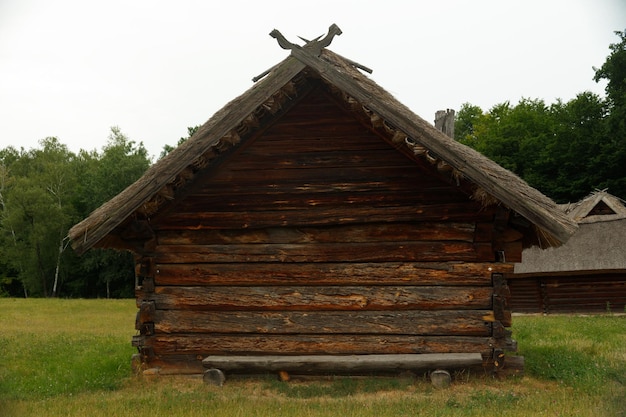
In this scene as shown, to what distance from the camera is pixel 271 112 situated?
9047 millimetres

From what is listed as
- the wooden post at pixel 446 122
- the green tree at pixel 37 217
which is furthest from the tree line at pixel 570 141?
the green tree at pixel 37 217

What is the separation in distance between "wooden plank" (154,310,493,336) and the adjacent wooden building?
20.6m

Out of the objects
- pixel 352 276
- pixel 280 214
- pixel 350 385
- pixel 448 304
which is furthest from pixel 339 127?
pixel 350 385

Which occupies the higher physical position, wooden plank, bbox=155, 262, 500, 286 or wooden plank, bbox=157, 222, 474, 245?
wooden plank, bbox=157, 222, 474, 245

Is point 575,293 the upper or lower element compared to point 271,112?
lower

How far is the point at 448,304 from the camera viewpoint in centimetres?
877

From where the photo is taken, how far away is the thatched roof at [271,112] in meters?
7.89

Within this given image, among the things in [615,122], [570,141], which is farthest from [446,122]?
[570,141]

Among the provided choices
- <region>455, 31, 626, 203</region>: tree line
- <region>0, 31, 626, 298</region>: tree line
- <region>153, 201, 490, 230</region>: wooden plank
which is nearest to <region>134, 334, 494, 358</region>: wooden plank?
<region>153, 201, 490, 230</region>: wooden plank

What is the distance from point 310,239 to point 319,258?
0.31 meters

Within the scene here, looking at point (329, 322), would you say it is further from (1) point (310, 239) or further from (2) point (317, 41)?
(2) point (317, 41)

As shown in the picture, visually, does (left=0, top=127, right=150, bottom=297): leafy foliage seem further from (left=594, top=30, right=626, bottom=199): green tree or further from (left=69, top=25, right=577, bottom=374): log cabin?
(left=69, top=25, right=577, bottom=374): log cabin

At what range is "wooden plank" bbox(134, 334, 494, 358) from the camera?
28.7ft

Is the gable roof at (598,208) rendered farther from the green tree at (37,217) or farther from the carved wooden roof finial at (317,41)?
the green tree at (37,217)
